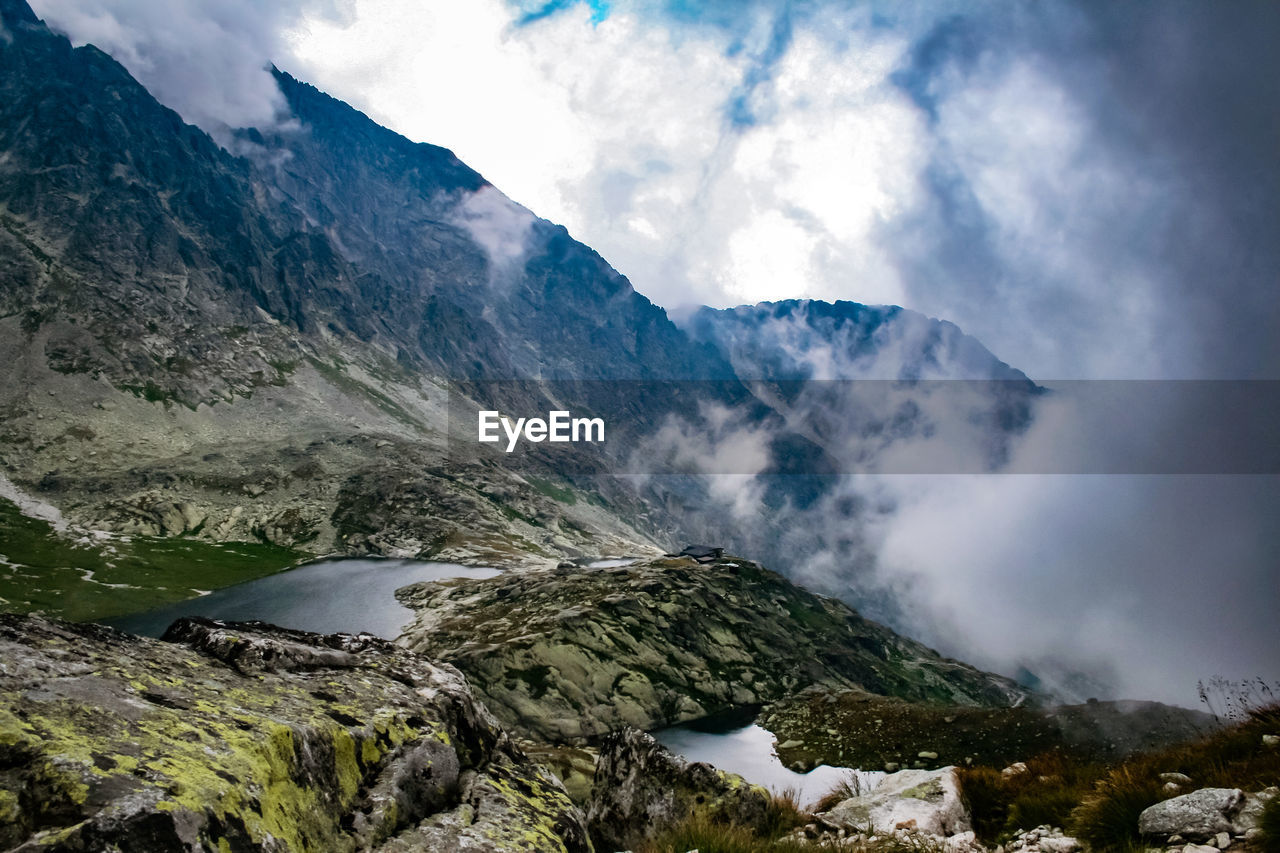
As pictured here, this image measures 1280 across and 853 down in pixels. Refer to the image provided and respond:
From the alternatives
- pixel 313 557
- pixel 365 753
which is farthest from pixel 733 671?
pixel 313 557

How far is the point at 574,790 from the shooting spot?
86.0 ft

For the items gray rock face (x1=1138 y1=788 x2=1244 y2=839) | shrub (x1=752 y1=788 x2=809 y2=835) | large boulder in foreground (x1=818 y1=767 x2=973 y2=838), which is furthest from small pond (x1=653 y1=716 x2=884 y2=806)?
gray rock face (x1=1138 y1=788 x2=1244 y2=839)

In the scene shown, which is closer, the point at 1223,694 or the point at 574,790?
the point at 1223,694

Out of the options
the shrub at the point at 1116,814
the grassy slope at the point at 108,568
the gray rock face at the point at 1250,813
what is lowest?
the grassy slope at the point at 108,568

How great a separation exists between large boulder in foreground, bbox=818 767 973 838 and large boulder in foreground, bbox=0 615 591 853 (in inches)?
272

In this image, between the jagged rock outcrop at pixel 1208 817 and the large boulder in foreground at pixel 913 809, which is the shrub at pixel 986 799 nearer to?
the large boulder in foreground at pixel 913 809

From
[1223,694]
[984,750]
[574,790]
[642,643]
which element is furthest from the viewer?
[642,643]

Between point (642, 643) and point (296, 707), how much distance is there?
181 feet

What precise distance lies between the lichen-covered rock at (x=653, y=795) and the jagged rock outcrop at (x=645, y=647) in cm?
2055

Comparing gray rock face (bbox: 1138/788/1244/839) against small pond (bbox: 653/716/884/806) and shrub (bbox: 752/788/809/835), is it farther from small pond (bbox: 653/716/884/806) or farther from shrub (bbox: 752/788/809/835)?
small pond (bbox: 653/716/884/806)

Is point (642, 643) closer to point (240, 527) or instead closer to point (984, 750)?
point (984, 750)

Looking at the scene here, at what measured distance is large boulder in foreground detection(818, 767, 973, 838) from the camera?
1210 cm

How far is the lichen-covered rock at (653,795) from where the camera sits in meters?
12.2

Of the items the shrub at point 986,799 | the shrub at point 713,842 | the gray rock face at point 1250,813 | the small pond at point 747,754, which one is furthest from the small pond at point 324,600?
the gray rock face at point 1250,813
